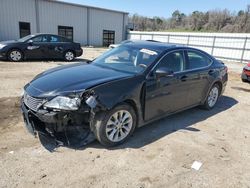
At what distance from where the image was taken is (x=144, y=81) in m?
3.82

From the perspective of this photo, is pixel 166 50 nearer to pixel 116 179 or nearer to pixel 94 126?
pixel 94 126

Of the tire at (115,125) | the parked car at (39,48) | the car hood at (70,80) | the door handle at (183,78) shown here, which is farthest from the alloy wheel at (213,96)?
the parked car at (39,48)

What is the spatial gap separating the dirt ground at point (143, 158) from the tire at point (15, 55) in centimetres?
723

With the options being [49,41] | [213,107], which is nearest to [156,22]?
[49,41]

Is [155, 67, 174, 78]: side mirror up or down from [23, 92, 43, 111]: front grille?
up

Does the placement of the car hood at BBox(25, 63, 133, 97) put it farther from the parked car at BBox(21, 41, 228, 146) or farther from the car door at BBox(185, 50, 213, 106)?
the car door at BBox(185, 50, 213, 106)

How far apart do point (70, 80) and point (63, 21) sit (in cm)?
2178

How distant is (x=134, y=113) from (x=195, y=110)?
247cm

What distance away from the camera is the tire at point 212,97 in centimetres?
561

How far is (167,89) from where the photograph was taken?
422 cm

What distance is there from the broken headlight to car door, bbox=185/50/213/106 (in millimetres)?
2475

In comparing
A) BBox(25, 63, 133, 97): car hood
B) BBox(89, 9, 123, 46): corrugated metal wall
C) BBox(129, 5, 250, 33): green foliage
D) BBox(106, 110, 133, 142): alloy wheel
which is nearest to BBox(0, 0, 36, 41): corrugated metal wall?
BBox(89, 9, 123, 46): corrugated metal wall

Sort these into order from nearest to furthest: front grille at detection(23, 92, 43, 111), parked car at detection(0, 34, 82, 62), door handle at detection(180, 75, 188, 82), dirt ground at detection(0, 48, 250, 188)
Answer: dirt ground at detection(0, 48, 250, 188)
front grille at detection(23, 92, 43, 111)
door handle at detection(180, 75, 188, 82)
parked car at detection(0, 34, 82, 62)

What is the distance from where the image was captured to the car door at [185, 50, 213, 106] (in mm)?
4812
